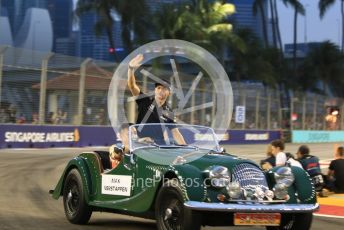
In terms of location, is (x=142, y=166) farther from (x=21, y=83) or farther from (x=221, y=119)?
(x=21, y=83)

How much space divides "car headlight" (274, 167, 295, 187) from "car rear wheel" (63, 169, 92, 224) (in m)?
2.59

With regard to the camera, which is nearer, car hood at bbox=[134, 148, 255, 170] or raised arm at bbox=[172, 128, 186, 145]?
car hood at bbox=[134, 148, 255, 170]

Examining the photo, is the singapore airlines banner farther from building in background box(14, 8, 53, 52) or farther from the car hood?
building in background box(14, 8, 53, 52)

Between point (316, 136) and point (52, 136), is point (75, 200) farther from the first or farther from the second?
point (316, 136)

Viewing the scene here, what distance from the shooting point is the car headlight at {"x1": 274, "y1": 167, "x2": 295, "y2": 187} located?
747 centimetres

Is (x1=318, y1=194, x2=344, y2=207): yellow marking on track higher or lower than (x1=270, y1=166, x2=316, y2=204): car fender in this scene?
lower

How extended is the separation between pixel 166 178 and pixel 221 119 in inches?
34.4

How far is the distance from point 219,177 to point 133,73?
1847 mm

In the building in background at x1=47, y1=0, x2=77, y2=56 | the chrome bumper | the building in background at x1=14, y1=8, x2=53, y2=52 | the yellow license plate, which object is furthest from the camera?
the building in background at x1=47, y1=0, x2=77, y2=56

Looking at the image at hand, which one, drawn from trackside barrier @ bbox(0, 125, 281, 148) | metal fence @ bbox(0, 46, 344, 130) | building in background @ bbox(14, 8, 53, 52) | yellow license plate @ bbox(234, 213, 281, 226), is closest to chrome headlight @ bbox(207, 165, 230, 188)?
yellow license plate @ bbox(234, 213, 281, 226)

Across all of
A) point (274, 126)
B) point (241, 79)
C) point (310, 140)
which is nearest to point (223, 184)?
point (274, 126)

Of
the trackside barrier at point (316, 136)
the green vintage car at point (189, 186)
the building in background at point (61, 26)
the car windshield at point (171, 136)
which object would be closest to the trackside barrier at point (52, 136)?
the green vintage car at point (189, 186)

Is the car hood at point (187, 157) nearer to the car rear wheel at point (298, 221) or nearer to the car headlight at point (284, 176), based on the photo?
the car headlight at point (284, 176)

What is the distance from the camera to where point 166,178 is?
7332 millimetres
